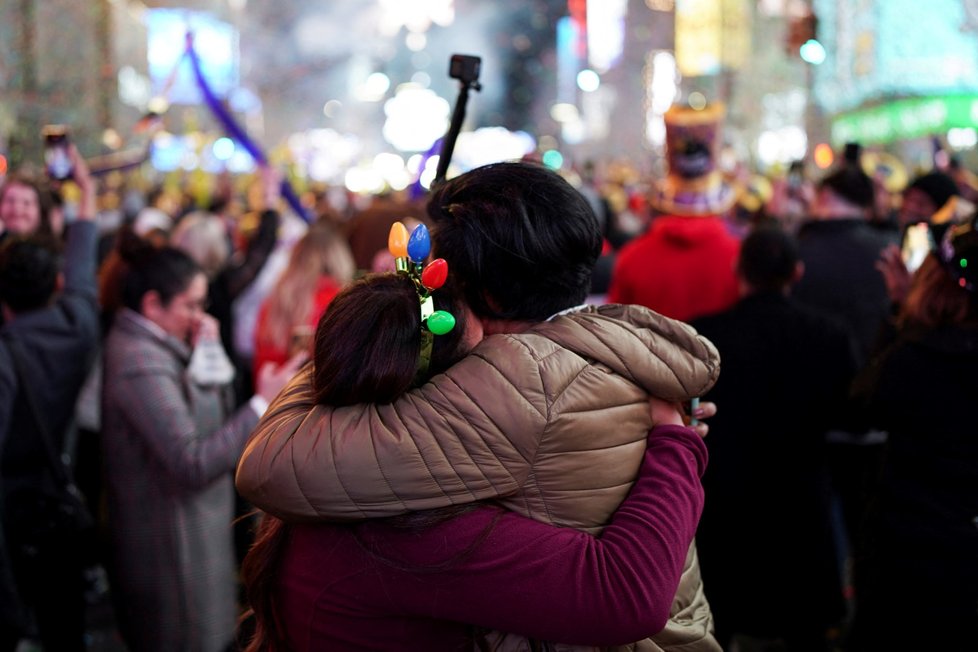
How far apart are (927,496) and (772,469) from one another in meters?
1.06

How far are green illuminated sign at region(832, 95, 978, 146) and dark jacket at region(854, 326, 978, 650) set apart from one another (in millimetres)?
29580

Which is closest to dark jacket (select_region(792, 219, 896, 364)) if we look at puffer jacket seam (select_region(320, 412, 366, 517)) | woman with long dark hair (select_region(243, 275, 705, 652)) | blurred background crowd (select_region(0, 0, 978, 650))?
blurred background crowd (select_region(0, 0, 978, 650))

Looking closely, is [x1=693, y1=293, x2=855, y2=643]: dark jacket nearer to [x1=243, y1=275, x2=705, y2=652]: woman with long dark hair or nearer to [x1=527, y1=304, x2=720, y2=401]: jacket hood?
[x1=527, y1=304, x2=720, y2=401]: jacket hood

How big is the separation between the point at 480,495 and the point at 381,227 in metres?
4.35

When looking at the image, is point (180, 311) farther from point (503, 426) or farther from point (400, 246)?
point (503, 426)

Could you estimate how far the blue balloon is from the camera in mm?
1808

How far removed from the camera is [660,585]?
5.99 feet

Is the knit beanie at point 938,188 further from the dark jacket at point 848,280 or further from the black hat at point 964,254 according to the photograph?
the black hat at point 964,254

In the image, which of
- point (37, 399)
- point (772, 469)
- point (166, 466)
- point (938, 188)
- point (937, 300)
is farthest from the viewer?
point (938, 188)

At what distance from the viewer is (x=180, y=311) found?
3.77m

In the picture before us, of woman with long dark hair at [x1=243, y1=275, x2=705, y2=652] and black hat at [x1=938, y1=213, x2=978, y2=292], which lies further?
black hat at [x1=938, y1=213, x2=978, y2=292]

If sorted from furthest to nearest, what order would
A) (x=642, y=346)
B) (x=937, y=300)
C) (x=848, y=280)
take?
(x=848, y=280) → (x=937, y=300) → (x=642, y=346)

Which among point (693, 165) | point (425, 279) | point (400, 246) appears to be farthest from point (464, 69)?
point (693, 165)

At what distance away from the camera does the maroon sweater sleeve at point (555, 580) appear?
1.78 meters
